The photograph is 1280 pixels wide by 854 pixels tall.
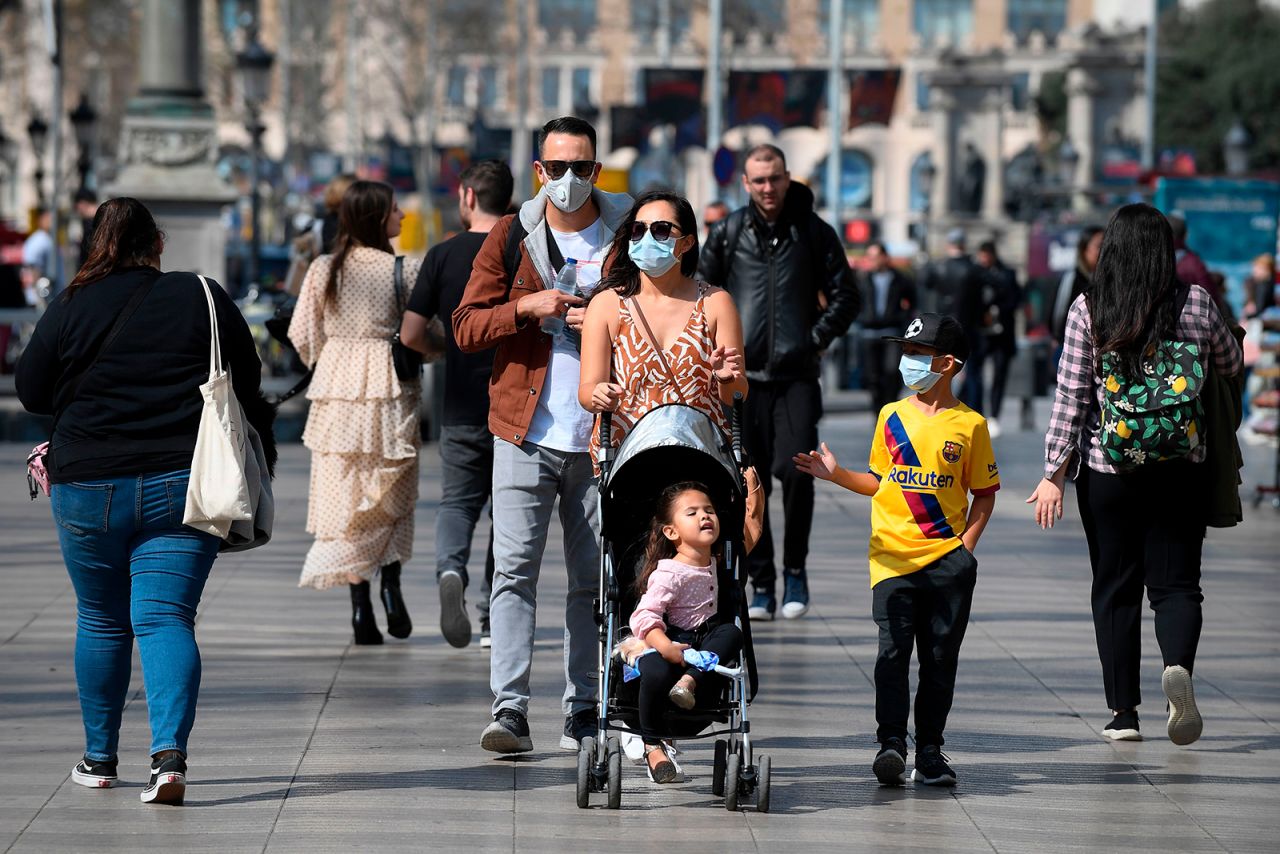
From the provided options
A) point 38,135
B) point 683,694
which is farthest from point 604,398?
point 38,135

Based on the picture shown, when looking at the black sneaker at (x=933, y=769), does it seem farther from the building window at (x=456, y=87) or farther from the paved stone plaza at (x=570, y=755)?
the building window at (x=456, y=87)

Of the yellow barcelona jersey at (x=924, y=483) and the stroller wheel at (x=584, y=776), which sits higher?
the yellow barcelona jersey at (x=924, y=483)

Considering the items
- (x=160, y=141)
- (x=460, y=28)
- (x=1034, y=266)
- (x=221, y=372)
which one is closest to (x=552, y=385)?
(x=221, y=372)

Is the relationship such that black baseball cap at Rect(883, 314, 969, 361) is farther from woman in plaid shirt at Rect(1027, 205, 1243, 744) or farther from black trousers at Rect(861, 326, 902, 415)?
black trousers at Rect(861, 326, 902, 415)

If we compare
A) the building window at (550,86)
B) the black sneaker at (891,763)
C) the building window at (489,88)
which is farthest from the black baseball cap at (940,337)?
the building window at (550,86)

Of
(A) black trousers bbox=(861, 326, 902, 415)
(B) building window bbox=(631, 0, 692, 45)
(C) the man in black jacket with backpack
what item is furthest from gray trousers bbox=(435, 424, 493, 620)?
(B) building window bbox=(631, 0, 692, 45)

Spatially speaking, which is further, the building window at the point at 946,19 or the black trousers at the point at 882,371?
the building window at the point at 946,19

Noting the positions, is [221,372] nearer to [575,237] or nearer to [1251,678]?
[575,237]

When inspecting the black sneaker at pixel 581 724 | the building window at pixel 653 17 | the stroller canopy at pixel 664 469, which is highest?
the building window at pixel 653 17

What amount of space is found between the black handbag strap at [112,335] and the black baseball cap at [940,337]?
217 centimetres

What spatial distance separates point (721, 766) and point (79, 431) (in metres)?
2.03

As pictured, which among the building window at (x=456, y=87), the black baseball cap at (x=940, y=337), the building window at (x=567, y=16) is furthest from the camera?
the building window at (x=567, y=16)

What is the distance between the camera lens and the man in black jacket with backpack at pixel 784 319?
1041 centimetres

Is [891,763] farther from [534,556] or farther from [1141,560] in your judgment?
[1141,560]
